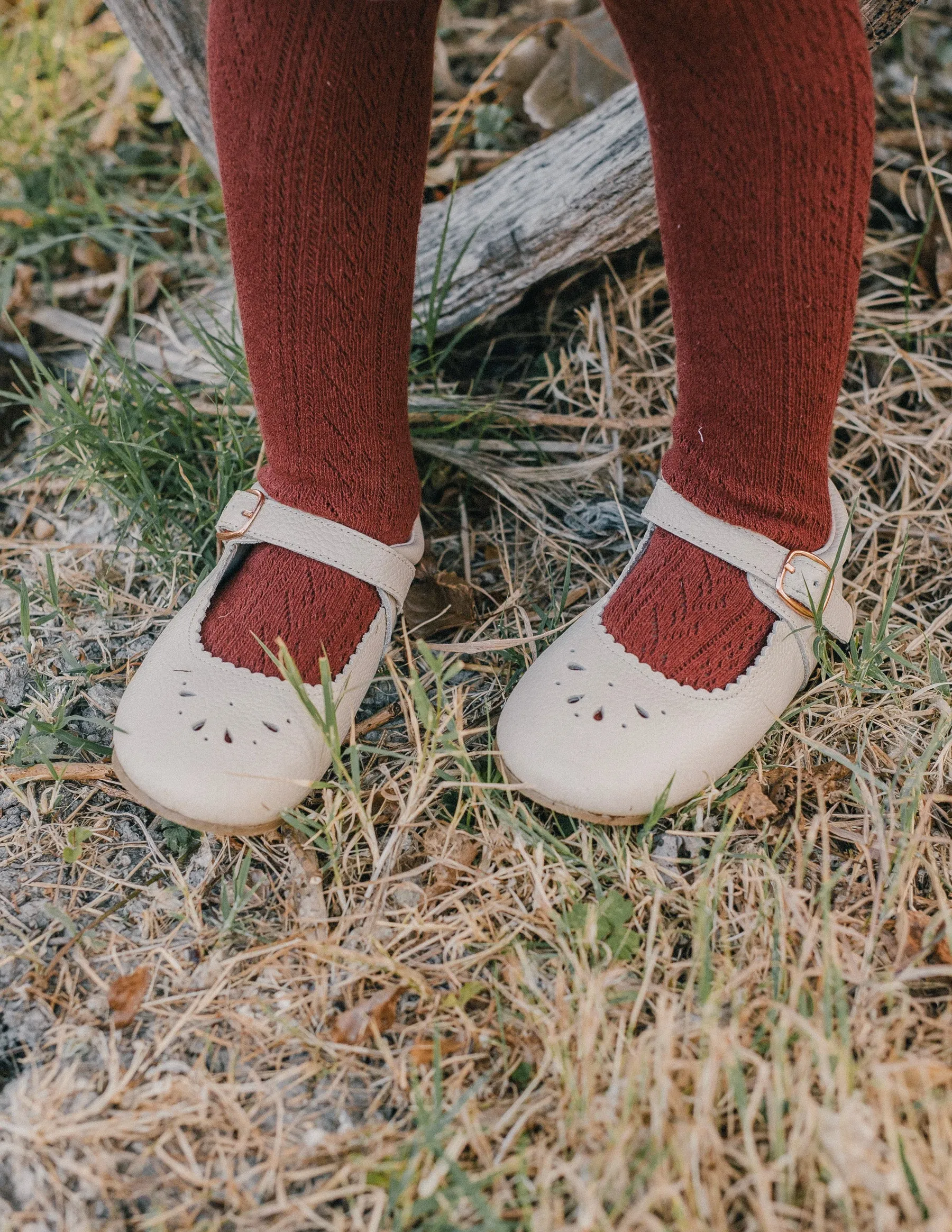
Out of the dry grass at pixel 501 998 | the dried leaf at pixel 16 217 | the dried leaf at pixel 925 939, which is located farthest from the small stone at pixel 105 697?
the dried leaf at pixel 16 217

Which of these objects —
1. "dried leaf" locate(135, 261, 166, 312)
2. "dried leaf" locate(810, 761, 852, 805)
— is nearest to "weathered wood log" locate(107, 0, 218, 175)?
"dried leaf" locate(135, 261, 166, 312)

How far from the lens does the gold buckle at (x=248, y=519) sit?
0.97m

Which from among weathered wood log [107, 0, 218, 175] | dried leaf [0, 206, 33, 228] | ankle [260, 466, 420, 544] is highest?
weathered wood log [107, 0, 218, 175]

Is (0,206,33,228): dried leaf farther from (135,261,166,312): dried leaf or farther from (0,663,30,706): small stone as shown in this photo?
(0,663,30,706): small stone

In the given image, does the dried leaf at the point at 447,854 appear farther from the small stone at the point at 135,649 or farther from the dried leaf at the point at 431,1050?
the small stone at the point at 135,649

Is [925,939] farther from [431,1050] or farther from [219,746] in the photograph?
[219,746]

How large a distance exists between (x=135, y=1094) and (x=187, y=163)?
1474 millimetres

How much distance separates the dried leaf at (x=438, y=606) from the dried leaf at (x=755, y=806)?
0.39 meters

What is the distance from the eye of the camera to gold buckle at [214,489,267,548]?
97 centimetres

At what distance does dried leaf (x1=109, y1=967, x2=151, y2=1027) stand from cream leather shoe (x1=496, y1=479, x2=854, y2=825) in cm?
37

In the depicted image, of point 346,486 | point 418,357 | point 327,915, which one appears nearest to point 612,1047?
point 327,915

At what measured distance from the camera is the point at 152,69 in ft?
4.32

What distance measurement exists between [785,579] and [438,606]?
0.41 m

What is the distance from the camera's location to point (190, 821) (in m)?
0.86
